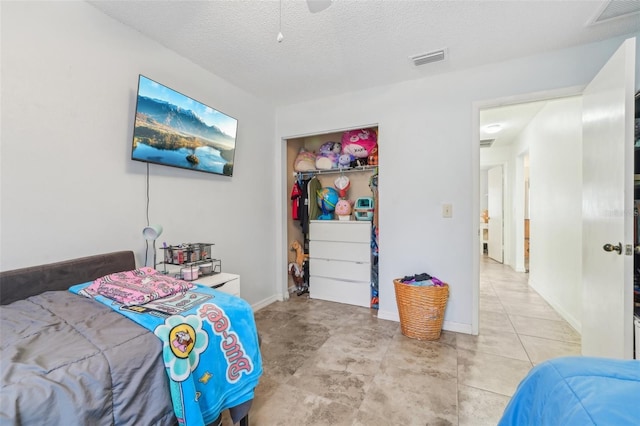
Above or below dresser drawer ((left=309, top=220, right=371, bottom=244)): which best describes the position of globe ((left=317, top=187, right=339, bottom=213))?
above

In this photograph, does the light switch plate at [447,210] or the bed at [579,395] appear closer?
the bed at [579,395]

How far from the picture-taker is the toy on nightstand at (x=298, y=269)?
3.63 metres

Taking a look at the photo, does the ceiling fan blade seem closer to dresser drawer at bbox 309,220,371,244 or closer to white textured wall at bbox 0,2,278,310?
white textured wall at bbox 0,2,278,310

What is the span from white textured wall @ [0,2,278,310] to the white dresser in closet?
1374 mm

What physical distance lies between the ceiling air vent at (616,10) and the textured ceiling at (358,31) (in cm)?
4

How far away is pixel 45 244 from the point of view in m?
1.52

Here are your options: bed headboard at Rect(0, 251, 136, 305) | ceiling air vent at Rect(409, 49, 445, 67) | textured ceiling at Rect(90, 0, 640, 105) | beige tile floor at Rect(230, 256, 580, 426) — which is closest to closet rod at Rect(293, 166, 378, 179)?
textured ceiling at Rect(90, 0, 640, 105)

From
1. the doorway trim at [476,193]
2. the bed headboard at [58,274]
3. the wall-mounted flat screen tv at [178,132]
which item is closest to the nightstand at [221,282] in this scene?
the bed headboard at [58,274]

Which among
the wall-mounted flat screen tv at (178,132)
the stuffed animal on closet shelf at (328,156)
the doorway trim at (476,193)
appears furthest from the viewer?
the stuffed animal on closet shelf at (328,156)

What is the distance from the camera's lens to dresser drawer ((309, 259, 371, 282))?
10.3 feet

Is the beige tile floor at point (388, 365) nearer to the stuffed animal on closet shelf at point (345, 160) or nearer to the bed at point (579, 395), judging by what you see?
the bed at point (579, 395)

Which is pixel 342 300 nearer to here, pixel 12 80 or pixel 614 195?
pixel 614 195

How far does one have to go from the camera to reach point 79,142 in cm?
166

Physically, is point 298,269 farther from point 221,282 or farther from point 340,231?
point 221,282
